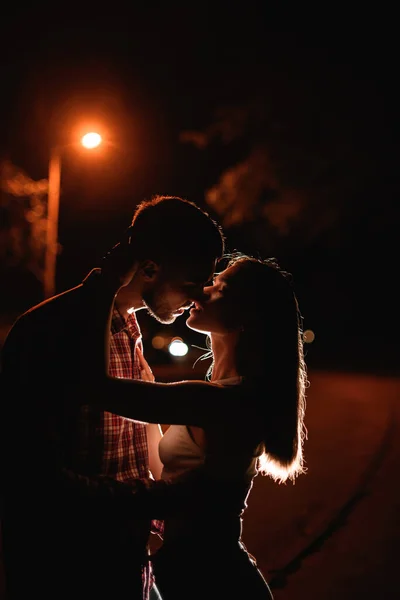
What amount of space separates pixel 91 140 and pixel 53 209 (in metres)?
1.31

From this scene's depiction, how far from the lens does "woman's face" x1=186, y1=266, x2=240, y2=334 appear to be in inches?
67.0

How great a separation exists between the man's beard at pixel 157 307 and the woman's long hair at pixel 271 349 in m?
0.23

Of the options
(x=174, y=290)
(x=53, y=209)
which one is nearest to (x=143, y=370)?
(x=174, y=290)

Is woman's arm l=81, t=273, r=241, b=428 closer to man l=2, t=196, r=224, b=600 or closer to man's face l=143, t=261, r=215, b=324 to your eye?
man l=2, t=196, r=224, b=600

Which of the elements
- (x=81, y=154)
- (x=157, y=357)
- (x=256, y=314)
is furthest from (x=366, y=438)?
(x=157, y=357)

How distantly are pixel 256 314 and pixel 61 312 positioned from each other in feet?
2.28

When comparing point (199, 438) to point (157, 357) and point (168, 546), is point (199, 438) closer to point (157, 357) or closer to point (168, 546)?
point (168, 546)

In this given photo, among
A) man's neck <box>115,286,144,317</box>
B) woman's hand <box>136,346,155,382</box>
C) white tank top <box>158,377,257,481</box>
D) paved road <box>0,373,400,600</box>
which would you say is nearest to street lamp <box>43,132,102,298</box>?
paved road <box>0,373,400,600</box>

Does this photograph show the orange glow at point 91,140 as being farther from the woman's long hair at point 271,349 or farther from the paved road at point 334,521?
the woman's long hair at point 271,349

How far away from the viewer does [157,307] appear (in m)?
1.72

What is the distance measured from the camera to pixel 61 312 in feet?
4.64

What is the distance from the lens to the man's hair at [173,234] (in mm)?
1583

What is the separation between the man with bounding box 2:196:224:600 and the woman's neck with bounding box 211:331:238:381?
13.7 inches

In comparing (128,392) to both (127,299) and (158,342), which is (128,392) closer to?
(127,299)
